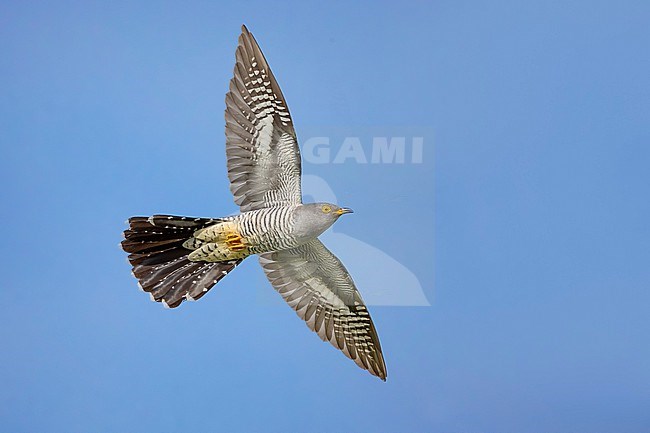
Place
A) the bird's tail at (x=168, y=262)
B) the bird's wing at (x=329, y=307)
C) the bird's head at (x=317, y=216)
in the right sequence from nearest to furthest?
the bird's head at (x=317, y=216) < the bird's tail at (x=168, y=262) < the bird's wing at (x=329, y=307)

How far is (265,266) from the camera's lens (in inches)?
141

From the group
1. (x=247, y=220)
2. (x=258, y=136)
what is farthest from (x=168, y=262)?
(x=258, y=136)

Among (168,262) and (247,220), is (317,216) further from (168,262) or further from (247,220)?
(168,262)

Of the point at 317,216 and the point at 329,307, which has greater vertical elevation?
the point at 317,216

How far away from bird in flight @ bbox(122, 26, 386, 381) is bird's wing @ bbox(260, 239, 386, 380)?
91mm

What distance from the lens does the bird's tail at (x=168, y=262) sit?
326 centimetres

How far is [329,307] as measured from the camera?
3.61 meters

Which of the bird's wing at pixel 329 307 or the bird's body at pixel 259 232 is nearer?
the bird's body at pixel 259 232

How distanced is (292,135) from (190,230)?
0.53m

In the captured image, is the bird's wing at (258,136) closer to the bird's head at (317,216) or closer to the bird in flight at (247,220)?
the bird in flight at (247,220)

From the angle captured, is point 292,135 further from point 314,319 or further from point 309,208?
point 314,319

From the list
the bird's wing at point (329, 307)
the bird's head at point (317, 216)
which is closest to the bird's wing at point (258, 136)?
the bird's head at point (317, 216)

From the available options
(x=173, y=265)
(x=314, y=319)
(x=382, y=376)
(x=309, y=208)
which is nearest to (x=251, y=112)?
(x=309, y=208)

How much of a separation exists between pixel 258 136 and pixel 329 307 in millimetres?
795
